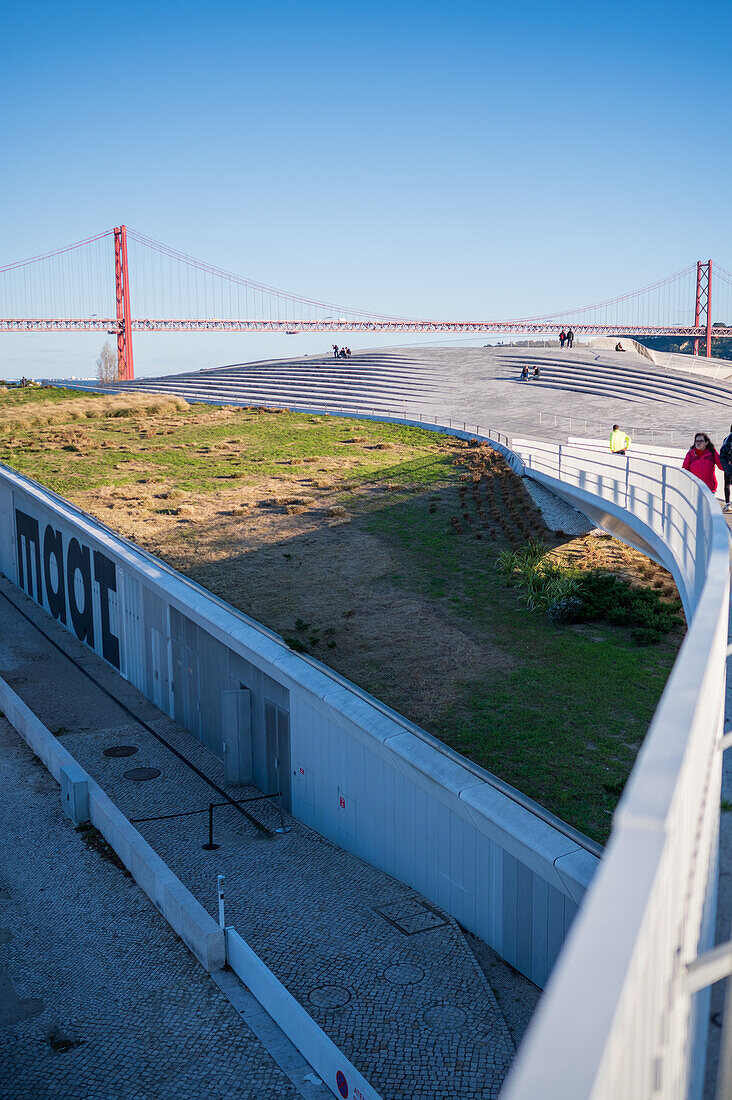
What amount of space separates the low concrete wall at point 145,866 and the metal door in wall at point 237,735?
279 centimetres

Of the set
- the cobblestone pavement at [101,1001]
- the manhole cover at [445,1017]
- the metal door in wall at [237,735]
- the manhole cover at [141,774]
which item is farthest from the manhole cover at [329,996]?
the manhole cover at [141,774]

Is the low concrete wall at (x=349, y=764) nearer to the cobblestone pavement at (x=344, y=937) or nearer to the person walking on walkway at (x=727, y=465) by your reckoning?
the cobblestone pavement at (x=344, y=937)

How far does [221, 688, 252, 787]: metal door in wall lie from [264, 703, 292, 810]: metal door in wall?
58 centimetres

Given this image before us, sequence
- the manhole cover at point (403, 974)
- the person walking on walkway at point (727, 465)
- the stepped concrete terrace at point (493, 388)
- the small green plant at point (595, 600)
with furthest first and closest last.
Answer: the stepped concrete terrace at point (493, 388)
the small green plant at point (595, 600)
the person walking on walkway at point (727, 465)
the manhole cover at point (403, 974)

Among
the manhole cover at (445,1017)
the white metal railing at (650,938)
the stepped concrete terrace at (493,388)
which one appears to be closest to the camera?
the white metal railing at (650,938)

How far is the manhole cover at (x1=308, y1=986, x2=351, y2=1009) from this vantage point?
10.2 meters

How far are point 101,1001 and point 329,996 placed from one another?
258 cm

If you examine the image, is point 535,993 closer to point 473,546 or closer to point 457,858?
point 457,858

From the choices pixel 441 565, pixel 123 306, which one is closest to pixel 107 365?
pixel 123 306

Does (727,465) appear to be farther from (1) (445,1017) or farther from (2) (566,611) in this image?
(1) (445,1017)

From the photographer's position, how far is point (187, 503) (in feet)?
106

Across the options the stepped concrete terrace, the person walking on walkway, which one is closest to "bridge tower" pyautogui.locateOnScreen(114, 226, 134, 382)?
the stepped concrete terrace

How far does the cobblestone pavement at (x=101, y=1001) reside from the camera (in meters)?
9.32

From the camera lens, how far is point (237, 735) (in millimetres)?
17266
